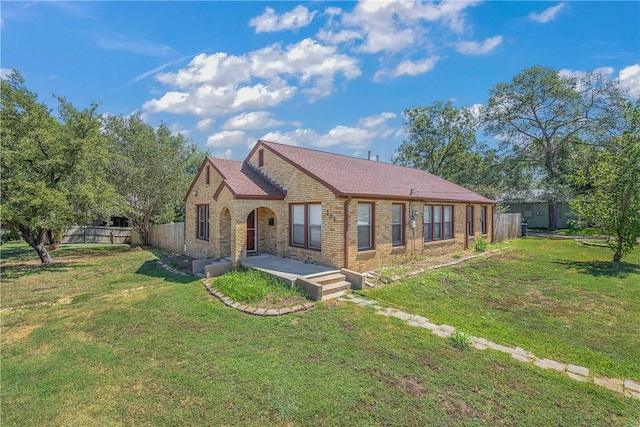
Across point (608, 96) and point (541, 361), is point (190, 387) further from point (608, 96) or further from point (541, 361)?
point (608, 96)

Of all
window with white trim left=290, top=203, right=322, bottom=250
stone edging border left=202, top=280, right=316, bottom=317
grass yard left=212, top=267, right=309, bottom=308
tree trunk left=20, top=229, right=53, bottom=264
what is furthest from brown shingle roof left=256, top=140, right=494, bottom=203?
tree trunk left=20, top=229, right=53, bottom=264

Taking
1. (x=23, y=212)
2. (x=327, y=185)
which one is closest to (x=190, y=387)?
(x=327, y=185)

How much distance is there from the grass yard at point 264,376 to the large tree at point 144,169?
13.0 m

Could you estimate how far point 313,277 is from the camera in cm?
875

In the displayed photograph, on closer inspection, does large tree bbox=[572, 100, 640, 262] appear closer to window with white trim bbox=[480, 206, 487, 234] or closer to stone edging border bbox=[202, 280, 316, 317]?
window with white trim bbox=[480, 206, 487, 234]

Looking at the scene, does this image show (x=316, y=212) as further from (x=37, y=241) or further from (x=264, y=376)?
(x=37, y=241)

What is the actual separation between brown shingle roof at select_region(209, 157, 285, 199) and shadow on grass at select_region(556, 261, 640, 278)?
12.0 m

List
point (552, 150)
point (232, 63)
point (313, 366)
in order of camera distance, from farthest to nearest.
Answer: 1. point (552, 150)
2. point (232, 63)
3. point (313, 366)

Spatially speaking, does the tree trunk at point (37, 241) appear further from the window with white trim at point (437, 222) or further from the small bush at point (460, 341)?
the window with white trim at point (437, 222)

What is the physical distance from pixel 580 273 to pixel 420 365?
10008mm

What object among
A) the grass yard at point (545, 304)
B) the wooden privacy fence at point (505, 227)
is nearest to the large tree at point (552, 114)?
the wooden privacy fence at point (505, 227)

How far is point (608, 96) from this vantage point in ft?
83.7

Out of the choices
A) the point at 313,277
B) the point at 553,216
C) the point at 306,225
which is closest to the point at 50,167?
the point at 306,225

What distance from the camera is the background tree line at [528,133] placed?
25922 mm
